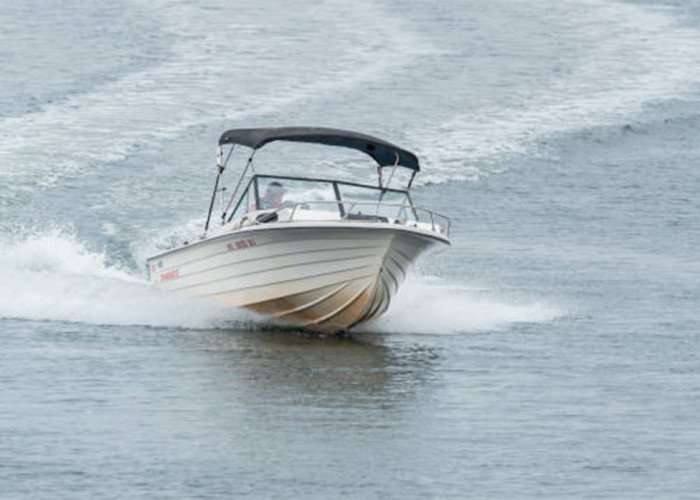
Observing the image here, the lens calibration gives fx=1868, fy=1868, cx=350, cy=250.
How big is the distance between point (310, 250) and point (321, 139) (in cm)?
→ 170

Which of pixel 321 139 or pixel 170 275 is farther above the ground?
pixel 321 139

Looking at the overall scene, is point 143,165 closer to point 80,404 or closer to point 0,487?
point 80,404

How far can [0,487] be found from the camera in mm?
16875

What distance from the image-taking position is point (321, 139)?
25453mm

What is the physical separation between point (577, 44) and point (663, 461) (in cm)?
3467

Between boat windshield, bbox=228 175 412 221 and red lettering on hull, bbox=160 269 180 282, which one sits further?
red lettering on hull, bbox=160 269 180 282

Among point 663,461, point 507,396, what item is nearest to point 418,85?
point 507,396

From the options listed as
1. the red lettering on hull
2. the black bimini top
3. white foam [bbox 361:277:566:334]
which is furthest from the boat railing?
the red lettering on hull

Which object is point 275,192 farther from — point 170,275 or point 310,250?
point 170,275

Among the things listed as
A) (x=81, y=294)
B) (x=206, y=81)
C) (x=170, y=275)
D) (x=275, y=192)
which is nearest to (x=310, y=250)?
(x=275, y=192)

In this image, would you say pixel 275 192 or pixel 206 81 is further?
pixel 206 81

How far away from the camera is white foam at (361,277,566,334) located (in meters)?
26.4

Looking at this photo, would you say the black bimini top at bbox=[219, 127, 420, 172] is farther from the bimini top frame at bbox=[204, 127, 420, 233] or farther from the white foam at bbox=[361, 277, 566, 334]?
the white foam at bbox=[361, 277, 566, 334]

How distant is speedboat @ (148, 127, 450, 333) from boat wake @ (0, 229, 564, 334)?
421 mm
